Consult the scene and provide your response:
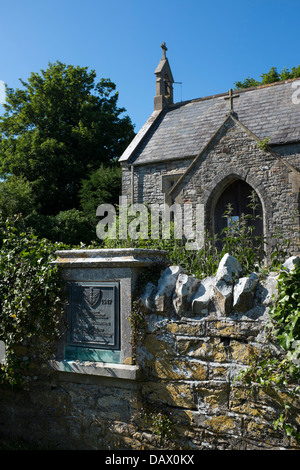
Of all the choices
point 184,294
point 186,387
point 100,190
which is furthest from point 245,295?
point 100,190

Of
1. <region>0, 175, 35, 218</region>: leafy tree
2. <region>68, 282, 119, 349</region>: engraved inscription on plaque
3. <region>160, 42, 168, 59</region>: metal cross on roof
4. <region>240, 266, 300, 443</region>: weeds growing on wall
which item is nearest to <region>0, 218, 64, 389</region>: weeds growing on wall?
<region>68, 282, 119, 349</region>: engraved inscription on plaque

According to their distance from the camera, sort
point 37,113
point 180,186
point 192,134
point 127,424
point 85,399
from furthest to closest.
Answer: point 37,113 → point 192,134 → point 180,186 → point 85,399 → point 127,424

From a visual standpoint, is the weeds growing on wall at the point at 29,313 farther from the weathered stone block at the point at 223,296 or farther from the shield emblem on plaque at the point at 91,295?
the weathered stone block at the point at 223,296

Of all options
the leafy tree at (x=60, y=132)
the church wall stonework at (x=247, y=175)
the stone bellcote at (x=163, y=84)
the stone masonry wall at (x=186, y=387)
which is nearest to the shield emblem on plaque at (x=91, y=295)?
the stone masonry wall at (x=186, y=387)

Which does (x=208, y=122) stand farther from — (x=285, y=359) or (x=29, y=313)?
(x=285, y=359)

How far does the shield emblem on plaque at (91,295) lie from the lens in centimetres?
374

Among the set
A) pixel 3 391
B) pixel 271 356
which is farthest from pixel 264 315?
pixel 3 391

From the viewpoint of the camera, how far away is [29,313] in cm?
400

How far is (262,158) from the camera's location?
1096cm

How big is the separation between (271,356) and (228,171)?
9112 mm

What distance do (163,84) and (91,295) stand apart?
16.3m

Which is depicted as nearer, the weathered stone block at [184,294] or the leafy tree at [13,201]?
the weathered stone block at [184,294]

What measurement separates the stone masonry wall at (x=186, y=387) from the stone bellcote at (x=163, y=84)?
1558 cm
